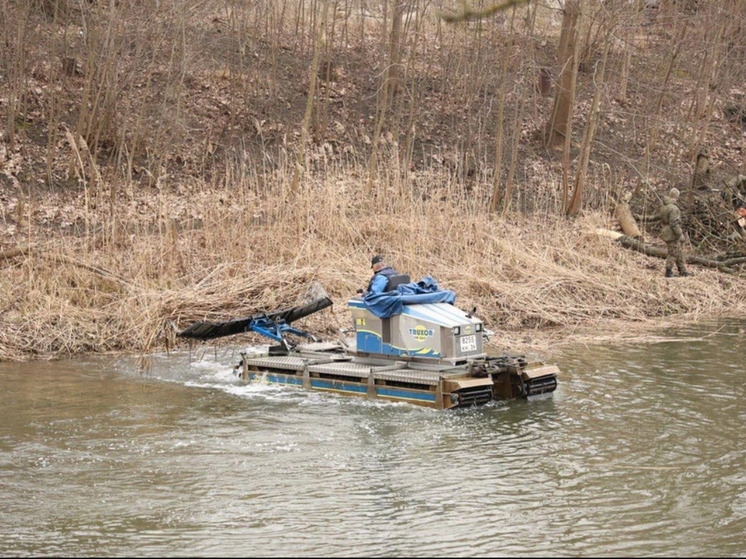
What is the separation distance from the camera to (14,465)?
9.41 meters

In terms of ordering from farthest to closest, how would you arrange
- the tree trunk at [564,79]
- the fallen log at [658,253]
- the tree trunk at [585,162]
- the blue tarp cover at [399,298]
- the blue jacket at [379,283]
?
the tree trunk at [564,79], the tree trunk at [585,162], the fallen log at [658,253], the blue jacket at [379,283], the blue tarp cover at [399,298]

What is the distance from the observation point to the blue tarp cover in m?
12.4

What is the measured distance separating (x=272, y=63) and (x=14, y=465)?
73.3 feet

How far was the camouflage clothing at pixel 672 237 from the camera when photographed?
2036 cm

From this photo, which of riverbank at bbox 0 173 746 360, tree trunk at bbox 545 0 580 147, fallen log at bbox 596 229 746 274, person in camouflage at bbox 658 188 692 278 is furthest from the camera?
tree trunk at bbox 545 0 580 147

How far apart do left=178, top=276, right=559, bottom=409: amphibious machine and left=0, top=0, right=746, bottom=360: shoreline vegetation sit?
2.85 meters

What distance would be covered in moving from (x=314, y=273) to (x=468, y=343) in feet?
17.6

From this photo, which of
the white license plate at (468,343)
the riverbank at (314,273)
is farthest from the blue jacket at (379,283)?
the riverbank at (314,273)

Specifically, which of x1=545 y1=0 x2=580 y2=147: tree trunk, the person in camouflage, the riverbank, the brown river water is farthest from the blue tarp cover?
x1=545 y1=0 x2=580 y2=147: tree trunk

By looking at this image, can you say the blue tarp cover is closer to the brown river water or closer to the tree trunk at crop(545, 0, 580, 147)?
the brown river water

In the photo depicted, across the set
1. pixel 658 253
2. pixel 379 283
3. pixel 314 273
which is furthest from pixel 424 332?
pixel 658 253

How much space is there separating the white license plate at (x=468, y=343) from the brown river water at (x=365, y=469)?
88cm

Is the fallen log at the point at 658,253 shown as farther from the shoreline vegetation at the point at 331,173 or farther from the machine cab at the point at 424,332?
the machine cab at the point at 424,332

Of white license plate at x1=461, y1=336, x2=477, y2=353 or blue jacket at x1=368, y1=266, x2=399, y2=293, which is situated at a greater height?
blue jacket at x1=368, y1=266, x2=399, y2=293
